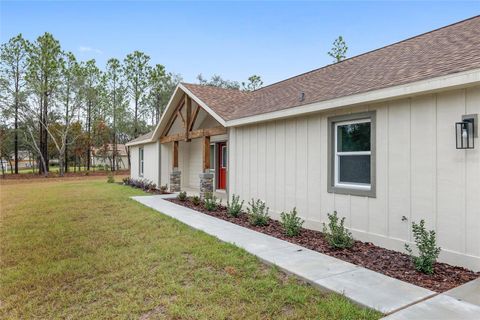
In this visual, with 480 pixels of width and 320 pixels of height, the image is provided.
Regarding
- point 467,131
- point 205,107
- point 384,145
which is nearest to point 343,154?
point 384,145

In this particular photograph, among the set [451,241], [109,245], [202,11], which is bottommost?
[109,245]

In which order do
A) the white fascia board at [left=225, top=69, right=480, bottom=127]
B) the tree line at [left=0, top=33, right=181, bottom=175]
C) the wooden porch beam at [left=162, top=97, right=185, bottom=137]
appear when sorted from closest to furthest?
the white fascia board at [left=225, top=69, right=480, bottom=127], the wooden porch beam at [left=162, top=97, right=185, bottom=137], the tree line at [left=0, top=33, right=181, bottom=175]

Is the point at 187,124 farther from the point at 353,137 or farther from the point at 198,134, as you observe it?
the point at 353,137

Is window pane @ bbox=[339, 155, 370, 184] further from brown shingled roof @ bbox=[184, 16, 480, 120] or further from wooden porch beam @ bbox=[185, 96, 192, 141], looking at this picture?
wooden porch beam @ bbox=[185, 96, 192, 141]

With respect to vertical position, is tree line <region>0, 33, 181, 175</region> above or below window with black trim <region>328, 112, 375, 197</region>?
above

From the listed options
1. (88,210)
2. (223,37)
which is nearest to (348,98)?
(88,210)

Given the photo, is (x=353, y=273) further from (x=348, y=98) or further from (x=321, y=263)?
(x=348, y=98)

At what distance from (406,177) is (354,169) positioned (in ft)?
3.57

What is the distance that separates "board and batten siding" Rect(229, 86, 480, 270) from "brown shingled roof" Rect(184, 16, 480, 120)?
1.23 feet

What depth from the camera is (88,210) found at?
368 inches

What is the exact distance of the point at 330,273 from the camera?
4.04 metres

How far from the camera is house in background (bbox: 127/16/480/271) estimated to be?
14.0 ft

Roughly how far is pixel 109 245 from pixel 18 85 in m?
30.6

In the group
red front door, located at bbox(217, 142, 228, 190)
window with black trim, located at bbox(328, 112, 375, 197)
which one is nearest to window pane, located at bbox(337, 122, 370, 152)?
window with black trim, located at bbox(328, 112, 375, 197)
